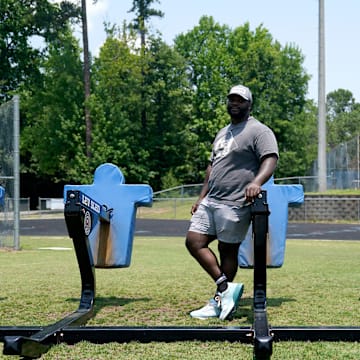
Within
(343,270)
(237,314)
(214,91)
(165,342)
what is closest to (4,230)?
(343,270)

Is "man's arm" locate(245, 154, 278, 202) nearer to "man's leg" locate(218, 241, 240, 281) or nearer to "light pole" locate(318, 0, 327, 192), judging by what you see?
"man's leg" locate(218, 241, 240, 281)

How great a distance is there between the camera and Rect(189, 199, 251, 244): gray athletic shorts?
18.4 ft

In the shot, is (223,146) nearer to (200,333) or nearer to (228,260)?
(228,260)

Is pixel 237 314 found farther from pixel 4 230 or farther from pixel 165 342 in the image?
pixel 4 230

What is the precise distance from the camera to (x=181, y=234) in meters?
24.6

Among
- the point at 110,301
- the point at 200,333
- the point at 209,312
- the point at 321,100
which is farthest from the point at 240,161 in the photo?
the point at 321,100

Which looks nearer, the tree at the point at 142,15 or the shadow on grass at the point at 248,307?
the shadow on grass at the point at 248,307

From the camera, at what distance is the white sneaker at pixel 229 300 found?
18.3 feet

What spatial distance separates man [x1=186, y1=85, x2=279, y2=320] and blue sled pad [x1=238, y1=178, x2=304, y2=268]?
629 mm

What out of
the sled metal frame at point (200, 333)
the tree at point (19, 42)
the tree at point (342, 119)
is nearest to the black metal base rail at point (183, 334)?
the sled metal frame at point (200, 333)

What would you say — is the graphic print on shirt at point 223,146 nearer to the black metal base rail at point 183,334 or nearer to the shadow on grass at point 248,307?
the shadow on grass at point 248,307

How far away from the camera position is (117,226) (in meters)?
6.60

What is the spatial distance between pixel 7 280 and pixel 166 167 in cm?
4371

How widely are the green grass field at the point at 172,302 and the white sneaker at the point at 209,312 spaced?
0.09 m
